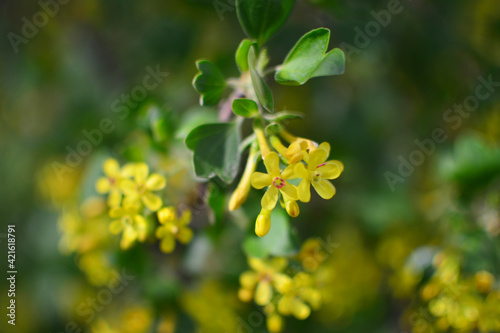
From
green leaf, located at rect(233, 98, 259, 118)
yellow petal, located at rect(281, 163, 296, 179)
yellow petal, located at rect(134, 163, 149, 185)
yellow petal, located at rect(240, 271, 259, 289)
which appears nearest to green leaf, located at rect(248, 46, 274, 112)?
green leaf, located at rect(233, 98, 259, 118)

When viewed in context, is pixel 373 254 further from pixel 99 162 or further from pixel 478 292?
pixel 99 162

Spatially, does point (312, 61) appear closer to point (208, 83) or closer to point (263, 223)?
point (208, 83)

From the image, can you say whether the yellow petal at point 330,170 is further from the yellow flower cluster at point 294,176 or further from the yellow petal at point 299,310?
the yellow petal at point 299,310

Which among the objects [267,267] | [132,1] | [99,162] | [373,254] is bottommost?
[373,254]

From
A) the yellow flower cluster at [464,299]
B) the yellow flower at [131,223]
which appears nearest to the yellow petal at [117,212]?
the yellow flower at [131,223]

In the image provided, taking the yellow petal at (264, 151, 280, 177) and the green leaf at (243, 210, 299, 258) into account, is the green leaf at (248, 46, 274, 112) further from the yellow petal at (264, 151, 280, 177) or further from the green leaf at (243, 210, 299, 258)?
the green leaf at (243, 210, 299, 258)

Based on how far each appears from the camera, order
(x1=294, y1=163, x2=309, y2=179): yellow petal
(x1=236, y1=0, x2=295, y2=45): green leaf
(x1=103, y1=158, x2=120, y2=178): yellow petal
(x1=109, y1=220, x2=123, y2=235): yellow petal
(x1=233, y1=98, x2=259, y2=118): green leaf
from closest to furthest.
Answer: (x1=294, y1=163, x2=309, y2=179): yellow petal < (x1=233, y1=98, x2=259, y2=118): green leaf < (x1=236, y1=0, x2=295, y2=45): green leaf < (x1=109, y1=220, x2=123, y2=235): yellow petal < (x1=103, y1=158, x2=120, y2=178): yellow petal

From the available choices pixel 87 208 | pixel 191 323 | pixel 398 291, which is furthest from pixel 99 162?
pixel 398 291
